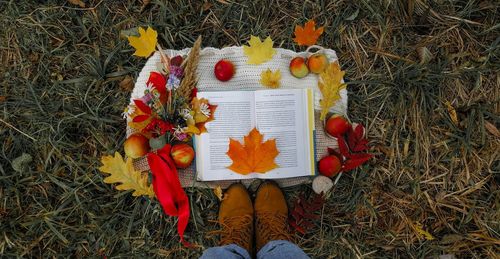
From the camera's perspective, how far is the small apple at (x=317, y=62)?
7.06 feet

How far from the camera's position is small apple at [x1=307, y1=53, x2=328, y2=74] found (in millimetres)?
2150

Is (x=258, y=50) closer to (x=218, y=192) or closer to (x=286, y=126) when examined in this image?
(x=286, y=126)

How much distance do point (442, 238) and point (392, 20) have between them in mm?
1171

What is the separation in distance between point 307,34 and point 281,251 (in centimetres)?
111

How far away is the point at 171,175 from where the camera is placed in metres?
2.08

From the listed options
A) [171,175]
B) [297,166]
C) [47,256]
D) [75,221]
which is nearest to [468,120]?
[297,166]

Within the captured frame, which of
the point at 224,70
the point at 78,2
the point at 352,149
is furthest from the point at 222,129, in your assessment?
the point at 78,2

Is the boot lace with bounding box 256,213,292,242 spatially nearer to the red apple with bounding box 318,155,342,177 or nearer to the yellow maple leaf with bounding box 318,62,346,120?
the red apple with bounding box 318,155,342,177

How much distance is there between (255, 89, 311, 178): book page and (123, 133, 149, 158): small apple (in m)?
0.57

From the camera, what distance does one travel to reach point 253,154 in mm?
2113

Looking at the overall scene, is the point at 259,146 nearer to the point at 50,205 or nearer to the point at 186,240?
the point at 186,240

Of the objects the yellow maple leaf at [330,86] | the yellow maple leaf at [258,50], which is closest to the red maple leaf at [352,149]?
the yellow maple leaf at [330,86]

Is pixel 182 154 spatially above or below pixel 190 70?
below

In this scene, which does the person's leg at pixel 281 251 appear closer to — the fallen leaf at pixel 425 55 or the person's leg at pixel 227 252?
the person's leg at pixel 227 252
